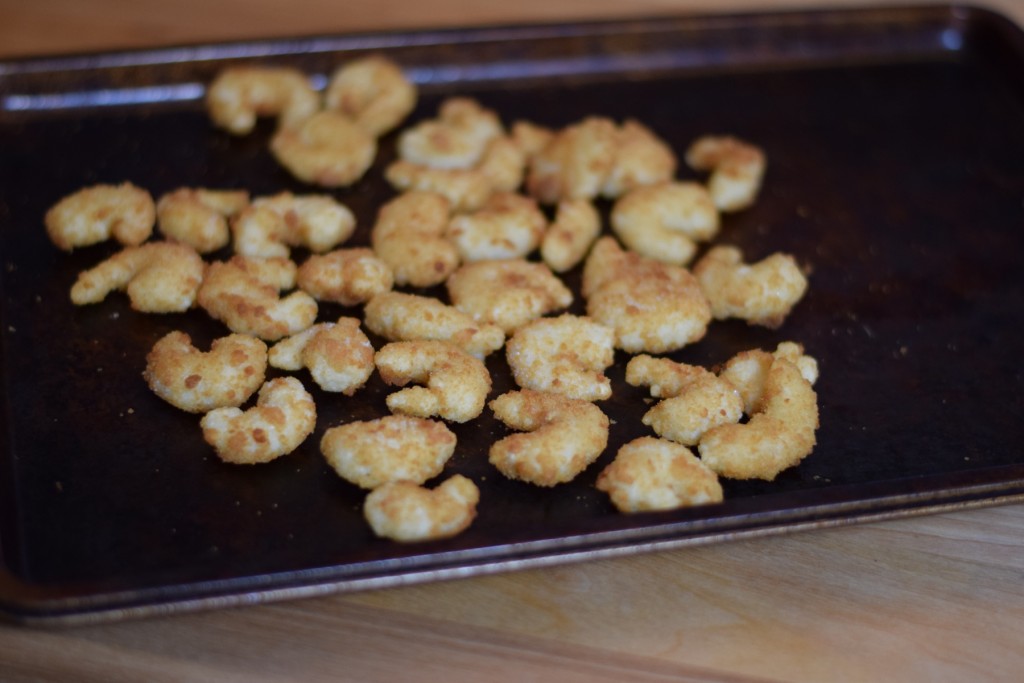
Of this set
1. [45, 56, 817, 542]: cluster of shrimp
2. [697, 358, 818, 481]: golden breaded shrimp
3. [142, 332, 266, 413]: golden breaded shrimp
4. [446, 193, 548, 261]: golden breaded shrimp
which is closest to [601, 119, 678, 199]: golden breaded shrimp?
[45, 56, 817, 542]: cluster of shrimp

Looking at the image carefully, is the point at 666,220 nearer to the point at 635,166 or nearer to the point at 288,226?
the point at 635,166

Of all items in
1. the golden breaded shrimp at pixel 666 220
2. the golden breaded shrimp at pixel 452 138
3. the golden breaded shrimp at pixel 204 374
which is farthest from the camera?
the golden breaded shrimp at pixel 452 138

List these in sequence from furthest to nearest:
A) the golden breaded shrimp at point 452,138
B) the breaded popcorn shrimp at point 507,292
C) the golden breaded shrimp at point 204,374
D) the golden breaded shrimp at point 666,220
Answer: the golden breaded shrimp at point 452,138, the golden breaded shrimp at point 666,220, the breaded popcorn shrimp at point 507,292, the golden breaded shrimp at point 204,374

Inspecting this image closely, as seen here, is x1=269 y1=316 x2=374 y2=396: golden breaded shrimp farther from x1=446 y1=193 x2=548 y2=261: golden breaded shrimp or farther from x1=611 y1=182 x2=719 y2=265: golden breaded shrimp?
x1=611 y1=182 x2=719 y2=265: golden breaded shrimp

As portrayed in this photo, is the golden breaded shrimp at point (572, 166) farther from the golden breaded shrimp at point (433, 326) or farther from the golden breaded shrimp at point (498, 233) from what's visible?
the golden breaded shrimp at point (433, 326)

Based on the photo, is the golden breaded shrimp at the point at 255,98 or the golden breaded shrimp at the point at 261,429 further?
the golden breaded shrimp at the point at 255,98

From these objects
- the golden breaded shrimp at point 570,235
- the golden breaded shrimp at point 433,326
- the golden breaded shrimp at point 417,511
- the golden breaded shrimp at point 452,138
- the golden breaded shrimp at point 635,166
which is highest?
the golden breaded shrimp at point 452,138

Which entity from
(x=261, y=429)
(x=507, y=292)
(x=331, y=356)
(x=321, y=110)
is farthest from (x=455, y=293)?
(x=321, y=110)

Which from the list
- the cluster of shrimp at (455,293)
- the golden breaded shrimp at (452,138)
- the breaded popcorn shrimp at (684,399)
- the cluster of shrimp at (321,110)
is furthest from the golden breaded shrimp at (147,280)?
the breaded popcorn shrimp at (684,399)
